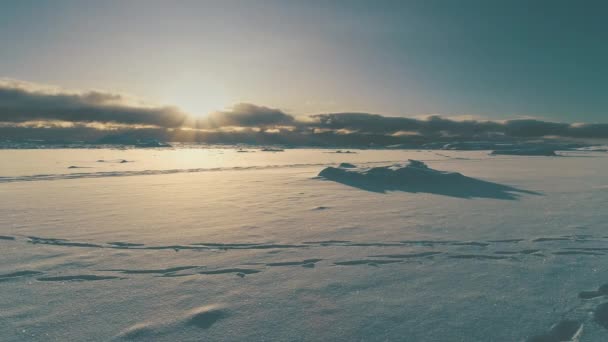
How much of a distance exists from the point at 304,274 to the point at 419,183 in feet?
25.1

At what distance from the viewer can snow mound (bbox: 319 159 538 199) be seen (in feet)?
29.1

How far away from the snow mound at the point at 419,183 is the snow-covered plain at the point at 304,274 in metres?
2.48

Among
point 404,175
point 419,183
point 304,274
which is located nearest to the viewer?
point 304,274

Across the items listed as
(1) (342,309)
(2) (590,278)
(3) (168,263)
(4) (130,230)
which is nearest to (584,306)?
(2) (590,278)

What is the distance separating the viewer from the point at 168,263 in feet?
11.4

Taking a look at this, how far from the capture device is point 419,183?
994cm

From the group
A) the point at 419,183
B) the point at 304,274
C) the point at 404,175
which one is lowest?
the point at 304,274

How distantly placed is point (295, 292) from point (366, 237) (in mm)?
1893

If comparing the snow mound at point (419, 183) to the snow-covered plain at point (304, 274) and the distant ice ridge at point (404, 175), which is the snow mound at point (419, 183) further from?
the snow-covered plain at point (304, 274)

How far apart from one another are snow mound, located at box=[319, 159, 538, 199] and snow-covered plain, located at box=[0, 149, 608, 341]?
2.48 meters

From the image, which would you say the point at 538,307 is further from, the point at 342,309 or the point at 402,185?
the point at 402,185

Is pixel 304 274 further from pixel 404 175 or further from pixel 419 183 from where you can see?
pixel 404 175

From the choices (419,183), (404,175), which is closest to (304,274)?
(419,183)

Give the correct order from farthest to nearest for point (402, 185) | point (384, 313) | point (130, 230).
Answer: point (402, 185) < point (130, 230) < point (384, 313)
